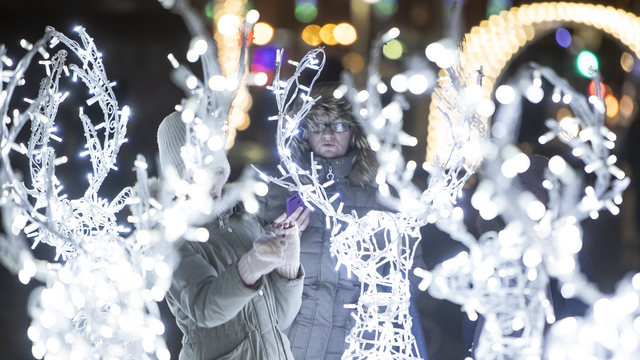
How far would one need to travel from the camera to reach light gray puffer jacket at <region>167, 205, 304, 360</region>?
1.14 meters

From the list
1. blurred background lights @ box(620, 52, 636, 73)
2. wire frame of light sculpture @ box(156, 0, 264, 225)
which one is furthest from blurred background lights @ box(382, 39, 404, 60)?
wire frame of light sculpture @ box(156, 0, 264, 225)

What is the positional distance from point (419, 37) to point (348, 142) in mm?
3023

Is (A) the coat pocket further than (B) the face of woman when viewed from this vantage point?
No

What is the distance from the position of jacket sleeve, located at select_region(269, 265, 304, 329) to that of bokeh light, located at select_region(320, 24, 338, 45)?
3.53m

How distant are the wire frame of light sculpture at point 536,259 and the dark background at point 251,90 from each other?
1126mm

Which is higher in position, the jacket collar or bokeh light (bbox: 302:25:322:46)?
the jacket collar

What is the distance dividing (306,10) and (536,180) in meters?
3.21

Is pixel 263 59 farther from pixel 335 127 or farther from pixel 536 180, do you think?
pixel 536 180

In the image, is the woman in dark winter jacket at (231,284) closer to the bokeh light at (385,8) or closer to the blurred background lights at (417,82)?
the blurred background lights at (417,82)

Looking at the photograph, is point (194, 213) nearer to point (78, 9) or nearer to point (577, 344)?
point (577, 344)

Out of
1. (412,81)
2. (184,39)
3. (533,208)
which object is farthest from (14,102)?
(533,208)

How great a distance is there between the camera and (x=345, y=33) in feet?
15.2

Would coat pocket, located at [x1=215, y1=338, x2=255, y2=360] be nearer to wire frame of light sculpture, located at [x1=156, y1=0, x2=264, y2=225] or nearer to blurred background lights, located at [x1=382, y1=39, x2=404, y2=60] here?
wire frame of light sculpture, located at [x1=156, y1=0, x2=264, y2=225]

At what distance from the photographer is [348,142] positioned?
1911 millimetres
